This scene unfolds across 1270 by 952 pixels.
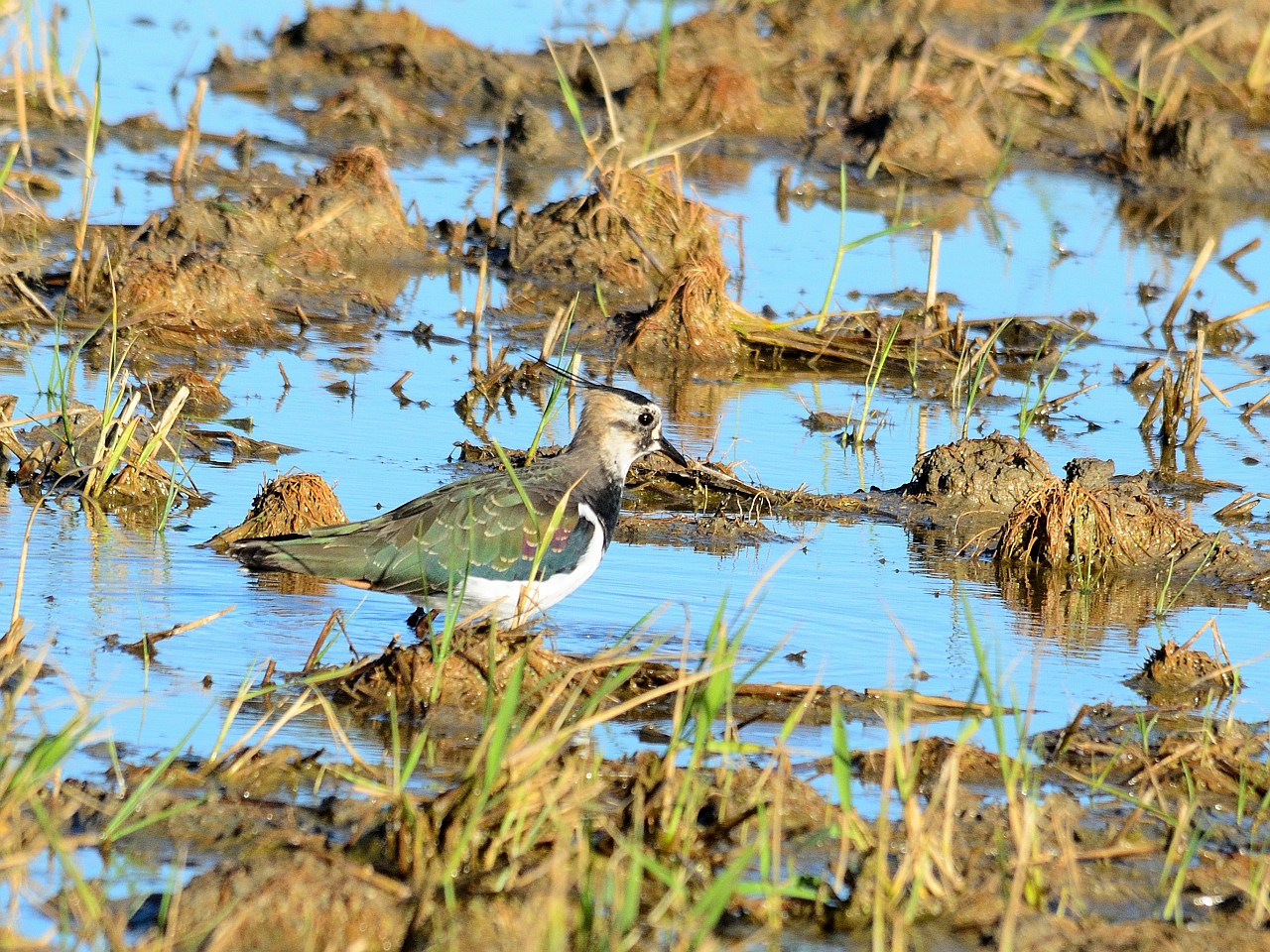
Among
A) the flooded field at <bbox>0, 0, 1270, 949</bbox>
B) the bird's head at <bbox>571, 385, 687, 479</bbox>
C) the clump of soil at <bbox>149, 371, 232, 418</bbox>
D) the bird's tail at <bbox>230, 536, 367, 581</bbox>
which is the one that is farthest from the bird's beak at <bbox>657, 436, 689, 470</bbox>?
the clump of soil at <bbox>149, 371, 232, 418</bbox>

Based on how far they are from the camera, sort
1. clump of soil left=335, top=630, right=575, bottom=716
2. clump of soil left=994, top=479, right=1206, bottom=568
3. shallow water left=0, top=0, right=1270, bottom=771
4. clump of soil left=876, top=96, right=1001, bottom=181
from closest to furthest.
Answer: clump of soil left=335, top=630, right=575, bottom=716
shallow water left=0, top=0, right=1270, bottom=771
clump of soil left=994, top=479, right=1206, bottom=568
clump of soil left=876, top=96, right=1001, bottom=181

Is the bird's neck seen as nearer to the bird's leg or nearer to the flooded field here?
the flooded field

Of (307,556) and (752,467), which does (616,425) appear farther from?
(752,467)

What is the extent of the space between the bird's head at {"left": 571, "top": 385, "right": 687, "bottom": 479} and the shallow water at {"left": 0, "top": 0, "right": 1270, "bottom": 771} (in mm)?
449

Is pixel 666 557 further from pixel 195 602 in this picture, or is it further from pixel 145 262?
pixel 145 262

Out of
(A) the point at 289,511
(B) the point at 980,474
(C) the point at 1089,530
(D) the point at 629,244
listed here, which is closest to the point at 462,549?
(A) the point at 289,511

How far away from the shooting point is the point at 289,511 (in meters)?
6.75

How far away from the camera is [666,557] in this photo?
287 inches

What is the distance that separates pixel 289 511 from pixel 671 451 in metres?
1.48

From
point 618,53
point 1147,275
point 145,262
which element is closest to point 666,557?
point 145,262

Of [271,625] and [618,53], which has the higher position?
[618,53]

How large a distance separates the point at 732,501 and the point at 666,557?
781 millimetres

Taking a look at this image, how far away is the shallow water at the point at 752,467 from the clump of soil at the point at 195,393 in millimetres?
87

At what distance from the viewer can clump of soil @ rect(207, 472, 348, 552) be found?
6.74m
